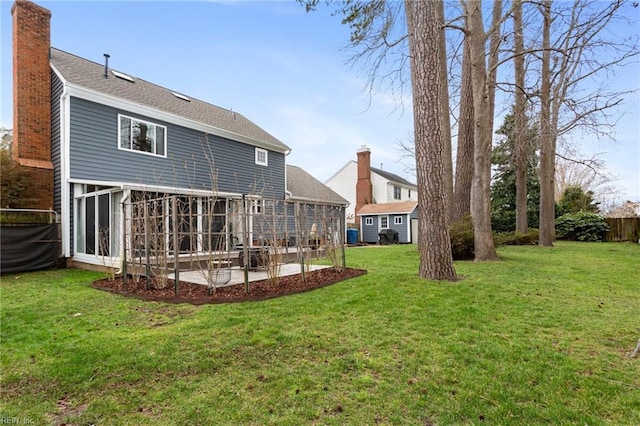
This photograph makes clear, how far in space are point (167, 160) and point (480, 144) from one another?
1021 cm

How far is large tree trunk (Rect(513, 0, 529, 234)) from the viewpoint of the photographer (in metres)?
10.3

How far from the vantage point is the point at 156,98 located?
1250cm

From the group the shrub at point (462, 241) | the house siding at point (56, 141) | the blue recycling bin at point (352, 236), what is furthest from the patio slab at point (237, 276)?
the blue recycling bin at point (352, 236)

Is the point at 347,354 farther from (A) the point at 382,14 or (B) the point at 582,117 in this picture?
(B) the point at 582,117

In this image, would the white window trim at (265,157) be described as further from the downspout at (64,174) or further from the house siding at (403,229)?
the house siding at (403,229)

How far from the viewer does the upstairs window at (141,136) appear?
35.0 feet

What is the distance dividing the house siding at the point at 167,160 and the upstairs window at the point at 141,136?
15 centimetres

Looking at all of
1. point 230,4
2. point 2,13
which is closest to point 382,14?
point 230,4

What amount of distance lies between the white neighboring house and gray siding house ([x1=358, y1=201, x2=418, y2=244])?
2191 millimetres

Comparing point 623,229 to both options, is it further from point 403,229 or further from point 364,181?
point 364,181

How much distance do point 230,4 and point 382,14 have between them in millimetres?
4514

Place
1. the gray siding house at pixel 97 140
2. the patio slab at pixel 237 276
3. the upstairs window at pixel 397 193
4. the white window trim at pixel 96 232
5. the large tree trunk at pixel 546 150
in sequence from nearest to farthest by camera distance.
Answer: the patio slab at pixel 237 276 < the white window trim at pixel 96 232 < the gray siding house at pixel 97 140 < the large tree trunk at pixel 546 150 < the upstairs window at pixel 397 193

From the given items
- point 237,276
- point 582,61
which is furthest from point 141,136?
point 582,61

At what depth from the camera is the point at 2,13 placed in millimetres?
10070
